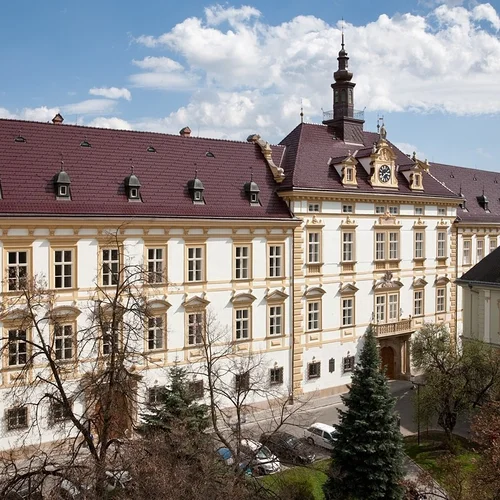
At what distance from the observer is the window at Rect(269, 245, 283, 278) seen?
110 feet

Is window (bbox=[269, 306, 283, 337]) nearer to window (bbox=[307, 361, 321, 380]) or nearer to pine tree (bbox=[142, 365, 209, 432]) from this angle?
window (bbox=[307, 361, 321, 380])

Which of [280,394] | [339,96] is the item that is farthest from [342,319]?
[339,96]

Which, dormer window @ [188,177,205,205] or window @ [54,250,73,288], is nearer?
window @ [54,250,73,288]

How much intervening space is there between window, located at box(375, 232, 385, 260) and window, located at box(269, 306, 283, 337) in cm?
798

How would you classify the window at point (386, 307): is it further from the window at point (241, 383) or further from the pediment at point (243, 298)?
the window at point (241, 383)

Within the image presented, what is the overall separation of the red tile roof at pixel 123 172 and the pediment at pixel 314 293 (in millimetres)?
4361

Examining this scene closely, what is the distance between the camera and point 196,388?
27812mm

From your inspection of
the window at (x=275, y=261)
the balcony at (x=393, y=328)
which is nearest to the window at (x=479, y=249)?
the balcony at (x=393, y=328)

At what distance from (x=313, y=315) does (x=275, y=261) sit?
414 cm

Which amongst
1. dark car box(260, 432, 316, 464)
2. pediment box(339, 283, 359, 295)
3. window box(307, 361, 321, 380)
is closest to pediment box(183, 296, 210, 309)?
window box(307, 361, 321, 380)

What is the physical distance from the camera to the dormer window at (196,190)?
103ft

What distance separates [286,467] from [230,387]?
21.3ft

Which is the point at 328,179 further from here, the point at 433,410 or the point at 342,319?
the point at 433,410

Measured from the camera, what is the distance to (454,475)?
17891mm
